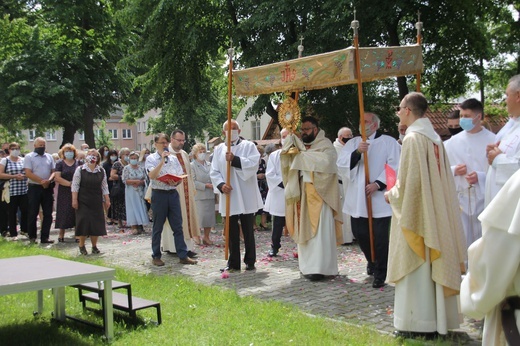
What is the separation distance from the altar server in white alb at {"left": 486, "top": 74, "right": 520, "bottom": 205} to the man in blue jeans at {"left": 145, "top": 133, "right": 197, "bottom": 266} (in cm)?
536

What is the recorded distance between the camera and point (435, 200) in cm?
538

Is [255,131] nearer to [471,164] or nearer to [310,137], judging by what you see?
[310,137]

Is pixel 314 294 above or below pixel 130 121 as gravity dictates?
below

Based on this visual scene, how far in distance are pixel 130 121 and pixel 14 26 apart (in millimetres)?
8102

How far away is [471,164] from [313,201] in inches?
104

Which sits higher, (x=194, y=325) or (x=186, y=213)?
(x=186, y=213)

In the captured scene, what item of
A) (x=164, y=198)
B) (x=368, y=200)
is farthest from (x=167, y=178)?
(x=368, y=200)

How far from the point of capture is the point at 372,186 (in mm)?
7625

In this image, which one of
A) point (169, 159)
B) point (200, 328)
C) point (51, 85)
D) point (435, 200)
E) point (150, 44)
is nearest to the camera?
point (435, 200)

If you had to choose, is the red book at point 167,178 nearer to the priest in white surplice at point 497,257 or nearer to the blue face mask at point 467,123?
the blue face mask at point 467,123

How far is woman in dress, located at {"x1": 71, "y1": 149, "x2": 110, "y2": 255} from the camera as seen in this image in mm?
10836

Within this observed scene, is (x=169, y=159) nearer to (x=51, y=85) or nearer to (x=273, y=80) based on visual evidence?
(x=273, y=80)

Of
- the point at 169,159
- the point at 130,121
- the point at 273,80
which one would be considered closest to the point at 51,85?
the point at 130,121

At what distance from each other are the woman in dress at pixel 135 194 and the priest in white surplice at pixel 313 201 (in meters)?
6.54
